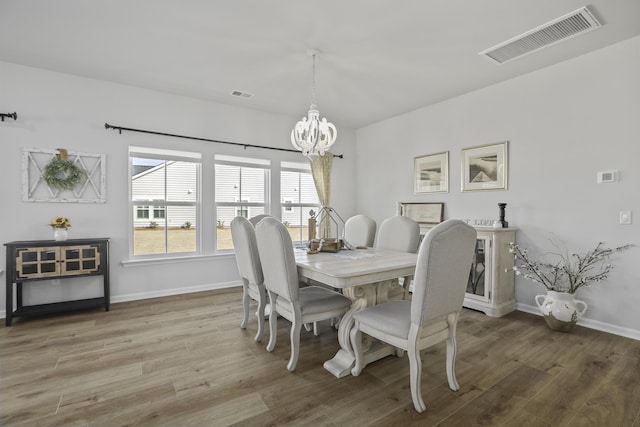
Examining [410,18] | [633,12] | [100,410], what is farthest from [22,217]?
[633,12]

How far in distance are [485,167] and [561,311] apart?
174 centimetres

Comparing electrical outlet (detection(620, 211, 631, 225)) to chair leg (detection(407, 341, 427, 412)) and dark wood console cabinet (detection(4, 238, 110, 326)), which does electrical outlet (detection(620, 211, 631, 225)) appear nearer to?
chair leg (detection(407, 341, 427, 412))

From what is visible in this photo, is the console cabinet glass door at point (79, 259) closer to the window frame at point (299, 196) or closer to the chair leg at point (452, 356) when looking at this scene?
the window frame at point (299, 196)

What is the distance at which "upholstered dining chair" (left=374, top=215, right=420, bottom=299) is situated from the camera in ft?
10.1

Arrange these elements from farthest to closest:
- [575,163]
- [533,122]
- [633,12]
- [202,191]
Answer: [202,191] → [533,122] → [575,163] → [633,12]

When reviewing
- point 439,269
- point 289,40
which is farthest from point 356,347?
point 289,40

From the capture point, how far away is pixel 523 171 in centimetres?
343

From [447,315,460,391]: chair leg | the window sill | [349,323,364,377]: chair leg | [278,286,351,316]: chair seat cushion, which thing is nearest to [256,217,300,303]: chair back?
[278,286,351,316]: chair seat cushion

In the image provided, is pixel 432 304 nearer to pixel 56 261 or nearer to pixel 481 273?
pixel 481 273

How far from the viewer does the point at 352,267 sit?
2.11 meters

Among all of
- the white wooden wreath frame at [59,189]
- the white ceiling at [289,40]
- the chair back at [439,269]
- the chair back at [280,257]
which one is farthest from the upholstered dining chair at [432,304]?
the white wooden wreath frame at [59,189]

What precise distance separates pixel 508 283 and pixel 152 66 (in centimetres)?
443

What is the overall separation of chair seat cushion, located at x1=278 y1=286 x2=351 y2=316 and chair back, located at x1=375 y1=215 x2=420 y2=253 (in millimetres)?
1028

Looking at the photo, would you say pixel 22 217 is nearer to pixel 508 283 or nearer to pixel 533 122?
pixel 508 283
